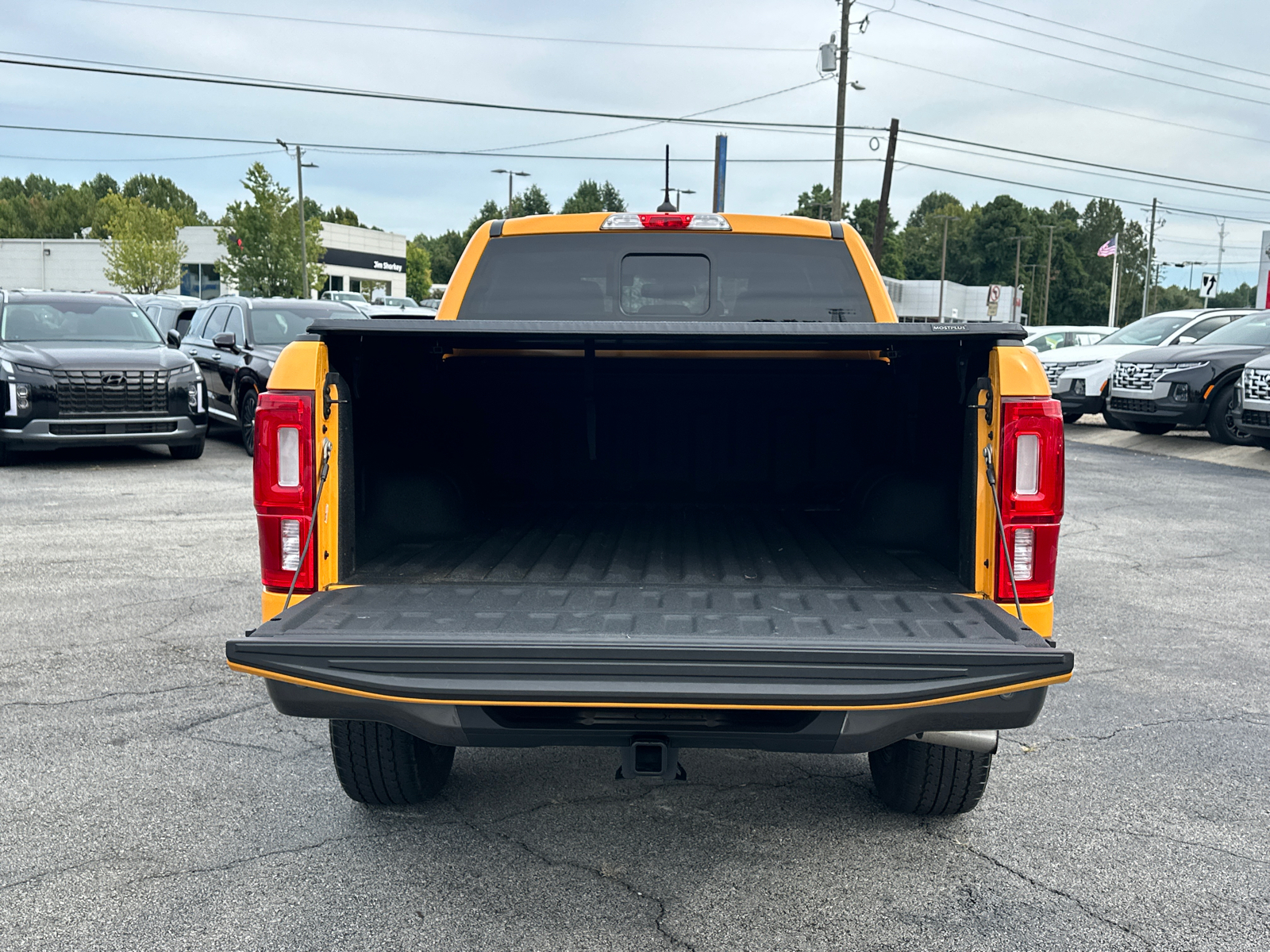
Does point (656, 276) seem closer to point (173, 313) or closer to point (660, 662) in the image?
point (660, 662)

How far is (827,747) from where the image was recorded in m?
2.72

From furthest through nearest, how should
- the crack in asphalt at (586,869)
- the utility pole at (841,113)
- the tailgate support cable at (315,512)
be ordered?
the utility pole at (841,113), the tailgate support cable at (315,512), the crack in asphalt at (586,869)

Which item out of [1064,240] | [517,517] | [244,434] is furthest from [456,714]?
[1064,240]

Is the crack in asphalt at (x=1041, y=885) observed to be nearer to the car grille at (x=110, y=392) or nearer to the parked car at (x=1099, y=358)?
the car grille at (x=110, y=392)

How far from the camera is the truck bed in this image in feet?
11.4

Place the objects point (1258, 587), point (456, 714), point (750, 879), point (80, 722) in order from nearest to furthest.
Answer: point (456, 714)
point (750, 879)
point (80, 722)
point (1258, 587)

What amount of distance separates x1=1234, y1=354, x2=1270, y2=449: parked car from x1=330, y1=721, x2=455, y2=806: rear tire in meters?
13.3

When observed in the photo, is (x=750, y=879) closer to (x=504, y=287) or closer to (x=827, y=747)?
(x=827, y=747)

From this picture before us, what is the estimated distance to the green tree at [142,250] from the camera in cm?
6031

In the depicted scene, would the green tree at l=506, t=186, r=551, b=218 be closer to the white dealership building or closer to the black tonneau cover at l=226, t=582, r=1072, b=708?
the white dealership building

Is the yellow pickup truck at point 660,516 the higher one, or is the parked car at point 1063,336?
the parked car at point 1063,336

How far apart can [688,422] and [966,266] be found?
4611 inches

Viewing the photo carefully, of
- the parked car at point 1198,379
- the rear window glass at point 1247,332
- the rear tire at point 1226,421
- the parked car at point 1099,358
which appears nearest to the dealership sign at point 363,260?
the parked car at point 1099,358

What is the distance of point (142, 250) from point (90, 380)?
54.6 m
